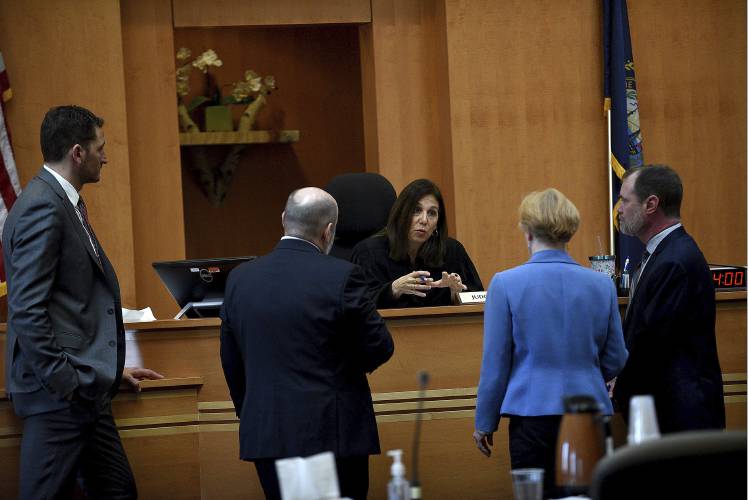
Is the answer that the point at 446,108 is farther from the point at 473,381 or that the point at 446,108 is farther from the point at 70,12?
the point at 473,381

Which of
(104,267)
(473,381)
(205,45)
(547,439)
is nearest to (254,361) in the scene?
(104,267)

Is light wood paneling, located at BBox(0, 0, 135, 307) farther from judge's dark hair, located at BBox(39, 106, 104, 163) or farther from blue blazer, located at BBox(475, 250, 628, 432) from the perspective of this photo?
blue blazer, located at BBox(475, 250, 628, 432)

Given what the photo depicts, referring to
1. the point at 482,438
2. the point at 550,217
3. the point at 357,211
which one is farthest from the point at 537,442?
the point at 357,211

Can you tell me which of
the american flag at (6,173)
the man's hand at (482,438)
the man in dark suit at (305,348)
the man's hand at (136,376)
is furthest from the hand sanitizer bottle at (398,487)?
the american flag at (6,173)

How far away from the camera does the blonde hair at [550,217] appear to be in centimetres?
331

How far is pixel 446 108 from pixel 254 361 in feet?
11.9

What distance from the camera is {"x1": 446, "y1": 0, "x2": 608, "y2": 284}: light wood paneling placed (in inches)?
261

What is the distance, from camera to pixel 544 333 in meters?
3.29

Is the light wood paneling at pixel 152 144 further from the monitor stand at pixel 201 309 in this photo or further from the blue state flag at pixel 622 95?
the blue state flag at pixel 622 95

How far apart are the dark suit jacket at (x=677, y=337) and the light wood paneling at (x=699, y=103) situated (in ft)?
10.2

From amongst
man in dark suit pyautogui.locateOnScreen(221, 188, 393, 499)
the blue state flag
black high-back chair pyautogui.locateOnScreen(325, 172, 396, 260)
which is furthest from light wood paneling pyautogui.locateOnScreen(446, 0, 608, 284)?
man in dark suit pyautogui.locateOnScreen(221, 188, 393, 499)

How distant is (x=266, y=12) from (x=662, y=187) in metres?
3.49

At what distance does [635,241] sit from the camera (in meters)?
6.58

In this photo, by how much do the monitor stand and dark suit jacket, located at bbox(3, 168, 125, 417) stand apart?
85 centimetres
